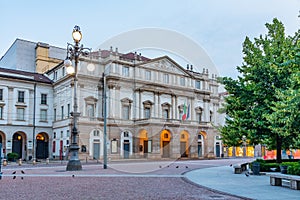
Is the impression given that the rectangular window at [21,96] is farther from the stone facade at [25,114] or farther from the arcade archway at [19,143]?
the arcade archway at [19,143]

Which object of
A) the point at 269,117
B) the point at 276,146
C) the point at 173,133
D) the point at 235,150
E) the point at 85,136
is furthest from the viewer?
Result: the point at 235,150

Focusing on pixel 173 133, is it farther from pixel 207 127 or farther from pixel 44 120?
pixel 44 120

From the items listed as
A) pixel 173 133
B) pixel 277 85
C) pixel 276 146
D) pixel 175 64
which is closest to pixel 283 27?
pixel 277 85

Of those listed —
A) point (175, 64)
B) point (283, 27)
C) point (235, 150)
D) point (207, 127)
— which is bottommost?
point (235, 150)

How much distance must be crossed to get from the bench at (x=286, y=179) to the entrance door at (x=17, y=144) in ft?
147

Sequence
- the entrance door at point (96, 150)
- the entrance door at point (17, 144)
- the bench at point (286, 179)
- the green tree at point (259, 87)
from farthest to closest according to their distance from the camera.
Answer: the entrance door at point (17, 144), the entrance door at point (96, 150), the green tree at point (259, 87), the bench at point (286, 179)

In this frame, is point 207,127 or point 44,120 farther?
point 207,127

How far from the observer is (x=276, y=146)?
72.0 ft

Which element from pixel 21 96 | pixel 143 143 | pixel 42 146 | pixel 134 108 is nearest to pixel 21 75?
pixel 21 96

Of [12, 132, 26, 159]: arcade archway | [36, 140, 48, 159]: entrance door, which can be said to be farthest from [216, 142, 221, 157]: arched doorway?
[12, 132, 26, 159]: arcade archway

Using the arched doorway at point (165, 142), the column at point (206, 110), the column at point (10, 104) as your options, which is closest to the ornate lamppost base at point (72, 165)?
the arched doorway at point (165, 142)

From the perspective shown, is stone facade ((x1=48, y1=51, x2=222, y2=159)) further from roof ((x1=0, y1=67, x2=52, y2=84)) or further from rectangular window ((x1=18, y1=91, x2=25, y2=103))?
rectangular window ((x1=18, y1=91, x2=25, y2=103))

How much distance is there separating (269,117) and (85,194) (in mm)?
9847

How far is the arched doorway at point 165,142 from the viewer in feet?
170
